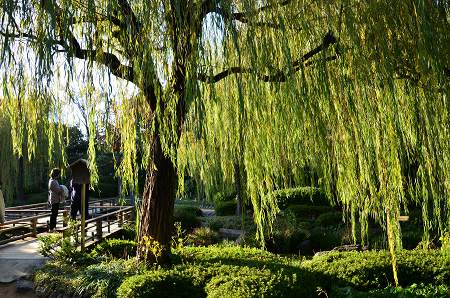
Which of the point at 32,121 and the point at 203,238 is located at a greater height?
the point at 32,121

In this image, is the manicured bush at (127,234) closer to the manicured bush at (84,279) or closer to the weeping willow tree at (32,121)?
the manicured bush at (84,279)

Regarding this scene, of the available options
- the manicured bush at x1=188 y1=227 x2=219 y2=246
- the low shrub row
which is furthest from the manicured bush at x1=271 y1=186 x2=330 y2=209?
the low shrub row

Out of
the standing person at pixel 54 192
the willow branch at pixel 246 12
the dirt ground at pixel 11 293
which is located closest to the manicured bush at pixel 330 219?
the standing person at pixel 54 192

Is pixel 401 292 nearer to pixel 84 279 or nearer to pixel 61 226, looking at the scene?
pixel 84 279

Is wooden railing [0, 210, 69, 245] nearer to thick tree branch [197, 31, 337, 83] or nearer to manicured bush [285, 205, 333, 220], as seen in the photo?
thick tree branch [197, 31, 337, 83]

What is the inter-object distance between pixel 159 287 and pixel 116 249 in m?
3.14

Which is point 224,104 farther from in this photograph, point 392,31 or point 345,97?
point 392,31

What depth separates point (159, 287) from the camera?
205 inches

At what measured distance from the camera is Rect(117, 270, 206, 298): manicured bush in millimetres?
5068

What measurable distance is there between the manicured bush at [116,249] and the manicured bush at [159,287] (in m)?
2.56

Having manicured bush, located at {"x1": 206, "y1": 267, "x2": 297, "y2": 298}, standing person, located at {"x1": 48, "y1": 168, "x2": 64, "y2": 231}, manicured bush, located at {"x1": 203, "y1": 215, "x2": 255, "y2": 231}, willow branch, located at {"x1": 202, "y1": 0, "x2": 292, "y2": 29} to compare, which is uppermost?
willow branch, located at {"x1": 202, "y1": 0, "x2": 292, "y2": 29}

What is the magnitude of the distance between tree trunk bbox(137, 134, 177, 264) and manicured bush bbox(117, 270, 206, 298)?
51 cm

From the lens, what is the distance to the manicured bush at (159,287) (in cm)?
507

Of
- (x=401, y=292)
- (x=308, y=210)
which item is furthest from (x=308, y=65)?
(x=308, y=210)
